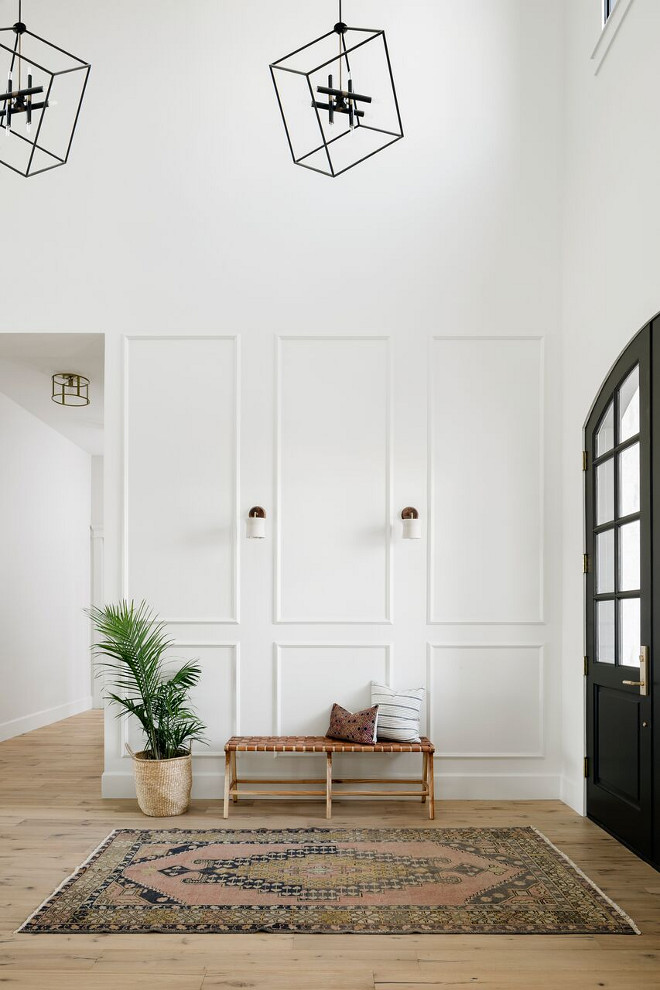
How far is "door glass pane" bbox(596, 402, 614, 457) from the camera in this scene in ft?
14.9

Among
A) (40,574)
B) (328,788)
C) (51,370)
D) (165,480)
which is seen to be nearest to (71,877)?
(328,788)

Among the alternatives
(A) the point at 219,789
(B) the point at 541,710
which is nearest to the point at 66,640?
(A) the point at 219,789

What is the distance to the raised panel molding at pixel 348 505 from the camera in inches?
203

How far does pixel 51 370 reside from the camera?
6.20m

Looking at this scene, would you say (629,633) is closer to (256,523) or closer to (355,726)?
(355,726)

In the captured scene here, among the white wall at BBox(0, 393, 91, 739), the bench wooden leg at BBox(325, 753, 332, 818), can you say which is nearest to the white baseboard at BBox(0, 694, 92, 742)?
the white wall at BBox(0, 393, 91, 739)

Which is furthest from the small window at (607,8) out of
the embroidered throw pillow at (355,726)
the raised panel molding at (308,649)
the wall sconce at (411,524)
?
the embroidered throw pillow at (355,726)

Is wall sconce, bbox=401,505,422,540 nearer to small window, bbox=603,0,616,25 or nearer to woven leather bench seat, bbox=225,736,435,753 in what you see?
woven leather bench seat, bbox=225,736,435,753

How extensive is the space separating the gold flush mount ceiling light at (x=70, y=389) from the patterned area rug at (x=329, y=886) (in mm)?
3399

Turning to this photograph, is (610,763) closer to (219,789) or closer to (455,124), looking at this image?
(219,789)

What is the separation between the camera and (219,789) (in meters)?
5.06

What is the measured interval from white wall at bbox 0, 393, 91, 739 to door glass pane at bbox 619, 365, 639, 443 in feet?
16.5

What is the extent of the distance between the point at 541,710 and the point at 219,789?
198 centimetres

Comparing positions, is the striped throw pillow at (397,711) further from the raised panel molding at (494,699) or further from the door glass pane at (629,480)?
the door glass pane at (629,480)
